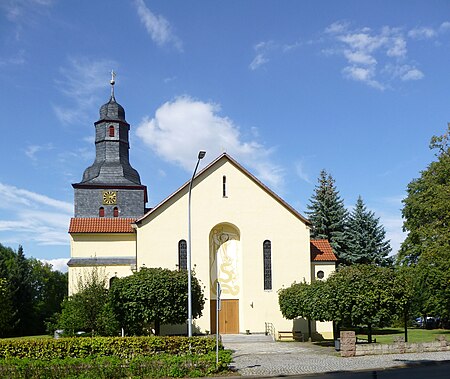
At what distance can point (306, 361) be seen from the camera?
21.8m

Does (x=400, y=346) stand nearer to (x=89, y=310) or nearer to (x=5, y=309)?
(x=89, y=310)

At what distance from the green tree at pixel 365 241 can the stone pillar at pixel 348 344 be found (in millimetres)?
28735

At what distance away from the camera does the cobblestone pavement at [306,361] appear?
19281mm

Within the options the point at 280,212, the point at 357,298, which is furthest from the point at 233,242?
the point at 357,298

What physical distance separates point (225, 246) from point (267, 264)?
3244mm

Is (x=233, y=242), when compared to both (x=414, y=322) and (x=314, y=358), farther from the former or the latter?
(x=414, y=322)

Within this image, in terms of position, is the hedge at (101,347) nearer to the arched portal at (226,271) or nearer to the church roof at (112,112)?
the arched portal at (226,271)

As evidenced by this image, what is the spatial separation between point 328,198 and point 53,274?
49038mm

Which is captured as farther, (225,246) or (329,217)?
(329,217)

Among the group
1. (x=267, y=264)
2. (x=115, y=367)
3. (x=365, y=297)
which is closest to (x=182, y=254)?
(x=267, y=264)

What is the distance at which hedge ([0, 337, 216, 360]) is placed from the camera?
18.7 metres

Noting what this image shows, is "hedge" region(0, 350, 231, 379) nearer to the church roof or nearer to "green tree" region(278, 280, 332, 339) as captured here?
"green tree" region(278, 280, 332, 339)

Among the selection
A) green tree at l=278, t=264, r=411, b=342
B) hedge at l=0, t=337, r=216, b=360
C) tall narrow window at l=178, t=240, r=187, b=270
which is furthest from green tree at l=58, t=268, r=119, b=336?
green tree at l=278, t=264, r=411, b=342

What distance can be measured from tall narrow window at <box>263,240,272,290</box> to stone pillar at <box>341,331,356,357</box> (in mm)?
14621
